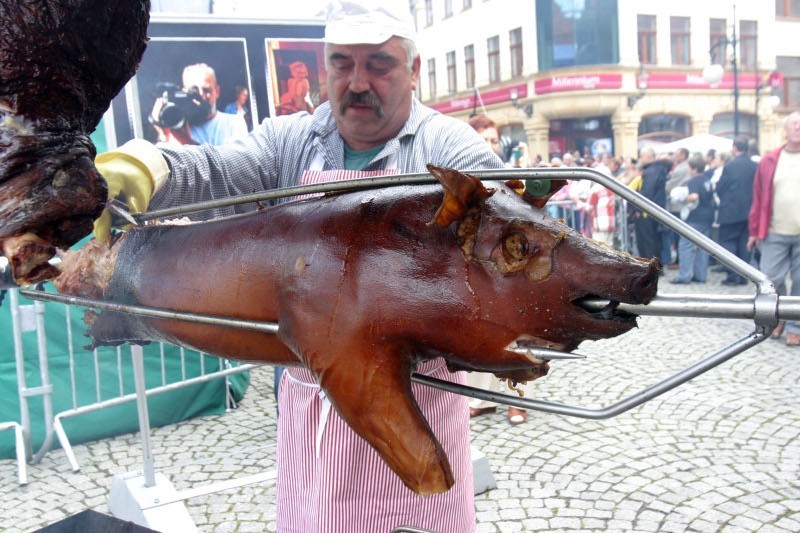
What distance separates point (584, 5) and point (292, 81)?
24.3 meters

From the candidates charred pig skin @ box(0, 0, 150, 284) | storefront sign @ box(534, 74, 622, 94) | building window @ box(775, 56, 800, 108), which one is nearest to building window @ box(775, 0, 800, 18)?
building window @ box(775, 56, 800, 108)

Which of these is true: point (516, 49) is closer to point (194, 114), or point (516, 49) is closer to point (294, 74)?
point (294, 74)

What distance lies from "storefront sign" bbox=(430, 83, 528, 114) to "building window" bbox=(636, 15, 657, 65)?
5267 mm

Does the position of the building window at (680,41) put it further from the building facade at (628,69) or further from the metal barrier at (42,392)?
the metal barrier at (42,392)

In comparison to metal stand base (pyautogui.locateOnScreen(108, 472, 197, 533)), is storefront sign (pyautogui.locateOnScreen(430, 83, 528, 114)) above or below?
above

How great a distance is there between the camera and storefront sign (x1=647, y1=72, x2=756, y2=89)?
91.9 ft

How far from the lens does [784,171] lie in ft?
20.7

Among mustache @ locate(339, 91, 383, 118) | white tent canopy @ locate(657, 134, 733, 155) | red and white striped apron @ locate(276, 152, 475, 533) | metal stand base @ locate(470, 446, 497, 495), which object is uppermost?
white tent canopy @ locate(657, 134, 733, 155)

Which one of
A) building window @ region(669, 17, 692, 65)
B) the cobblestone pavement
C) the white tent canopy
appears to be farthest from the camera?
building window @ region(669, 17, 692, 65)

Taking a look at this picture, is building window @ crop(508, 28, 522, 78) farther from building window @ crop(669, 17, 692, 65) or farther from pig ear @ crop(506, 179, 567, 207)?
pig ear @ crop(506, 179, 567, 207)

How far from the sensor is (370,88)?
1.89 metres

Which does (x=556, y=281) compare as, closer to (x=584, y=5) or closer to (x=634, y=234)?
(x=634, y=234)

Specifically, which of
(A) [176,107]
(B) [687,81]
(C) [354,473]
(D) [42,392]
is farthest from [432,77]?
(C) [354,473]

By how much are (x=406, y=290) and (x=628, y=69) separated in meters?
29.3
